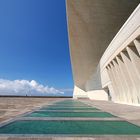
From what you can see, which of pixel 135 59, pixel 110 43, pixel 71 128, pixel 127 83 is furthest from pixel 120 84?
pixel 71 128

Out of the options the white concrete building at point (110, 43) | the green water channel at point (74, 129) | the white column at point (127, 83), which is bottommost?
the green water channel at point (74, 129)

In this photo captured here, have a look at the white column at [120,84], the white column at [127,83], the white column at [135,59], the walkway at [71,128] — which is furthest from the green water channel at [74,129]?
the white column at [120,84]

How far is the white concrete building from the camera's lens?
13.0m

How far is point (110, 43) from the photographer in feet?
61.4

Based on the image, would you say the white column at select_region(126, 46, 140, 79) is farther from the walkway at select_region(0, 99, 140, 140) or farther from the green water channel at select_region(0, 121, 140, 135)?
the green water channel at select_region(0, 121, 140, 135)

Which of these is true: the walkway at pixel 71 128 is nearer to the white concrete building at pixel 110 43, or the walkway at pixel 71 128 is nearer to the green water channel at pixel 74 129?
the green water channel at pixel 74 129

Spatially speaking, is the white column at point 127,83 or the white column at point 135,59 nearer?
the white column at point 135,59

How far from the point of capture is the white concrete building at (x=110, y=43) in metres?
13.0

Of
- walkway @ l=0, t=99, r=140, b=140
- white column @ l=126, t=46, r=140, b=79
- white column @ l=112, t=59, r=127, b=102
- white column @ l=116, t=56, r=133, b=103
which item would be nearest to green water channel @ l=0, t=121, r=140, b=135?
walkway @ l=0, t=99, r=140, b=140

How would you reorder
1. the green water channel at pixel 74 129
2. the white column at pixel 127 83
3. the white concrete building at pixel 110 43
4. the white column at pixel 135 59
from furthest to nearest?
the white column at pixel 127 83 < the white concrete building at pixel 110 43 < the white column at pixel 135 59 < the green water channel at pixel 74 129

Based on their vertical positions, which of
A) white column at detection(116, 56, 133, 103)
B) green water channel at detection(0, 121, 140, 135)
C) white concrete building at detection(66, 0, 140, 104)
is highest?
white concrete building at detection(66, 0, 140, 104)

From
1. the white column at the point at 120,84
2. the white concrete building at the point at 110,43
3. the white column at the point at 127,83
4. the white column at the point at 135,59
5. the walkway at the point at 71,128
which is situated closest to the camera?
the walkway at the point at 71,128

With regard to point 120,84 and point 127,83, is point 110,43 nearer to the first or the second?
point 120,84

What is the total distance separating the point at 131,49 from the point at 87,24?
15709 millimetres
